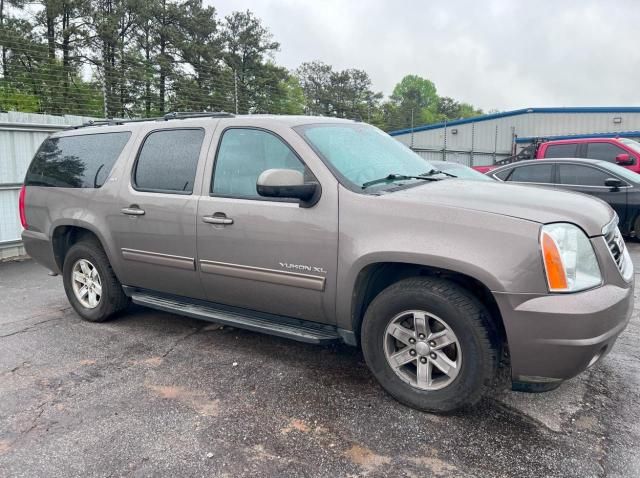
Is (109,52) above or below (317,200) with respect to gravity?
above

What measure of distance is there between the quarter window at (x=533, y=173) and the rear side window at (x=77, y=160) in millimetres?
6889

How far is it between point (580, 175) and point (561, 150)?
2675mm

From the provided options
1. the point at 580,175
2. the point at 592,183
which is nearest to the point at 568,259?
the point at 592,183

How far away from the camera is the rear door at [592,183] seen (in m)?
8.05

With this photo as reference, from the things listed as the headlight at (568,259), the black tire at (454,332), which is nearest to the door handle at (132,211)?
the black tire at (454,332)

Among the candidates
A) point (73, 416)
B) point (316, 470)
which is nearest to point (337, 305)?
point (316, 470)

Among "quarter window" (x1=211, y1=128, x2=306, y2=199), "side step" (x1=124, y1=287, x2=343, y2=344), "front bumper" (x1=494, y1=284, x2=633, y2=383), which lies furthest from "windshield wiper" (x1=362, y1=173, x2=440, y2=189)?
"front bumper" (x1=494, y1=284, x2=633, y2=383)

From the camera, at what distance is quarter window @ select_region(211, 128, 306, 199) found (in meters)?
3.56

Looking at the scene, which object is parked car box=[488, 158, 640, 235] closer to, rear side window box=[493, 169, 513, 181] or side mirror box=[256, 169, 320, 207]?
rear side window box=[493, 169, 513, 181]

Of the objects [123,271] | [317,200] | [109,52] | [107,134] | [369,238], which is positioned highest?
[109,52]

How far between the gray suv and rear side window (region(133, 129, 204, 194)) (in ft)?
0.04

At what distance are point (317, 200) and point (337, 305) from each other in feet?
2.23

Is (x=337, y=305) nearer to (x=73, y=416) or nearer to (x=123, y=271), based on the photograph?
(x=73, y=416)

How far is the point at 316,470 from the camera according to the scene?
2.52 metres
